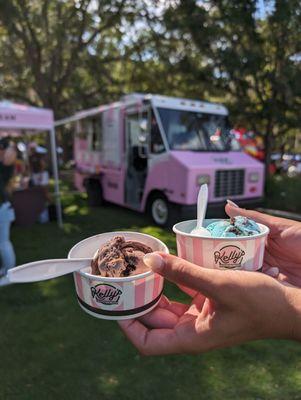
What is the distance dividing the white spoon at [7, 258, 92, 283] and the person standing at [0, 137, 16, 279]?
3227 mm

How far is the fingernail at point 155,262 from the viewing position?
3.82 ft

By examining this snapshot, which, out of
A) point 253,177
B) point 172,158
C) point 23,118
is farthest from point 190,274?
point 253,177

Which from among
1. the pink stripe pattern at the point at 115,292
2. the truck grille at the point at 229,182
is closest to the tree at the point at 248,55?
the truck grille at the point at 229,182


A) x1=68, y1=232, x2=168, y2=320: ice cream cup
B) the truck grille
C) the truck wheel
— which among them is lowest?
the truck wheel

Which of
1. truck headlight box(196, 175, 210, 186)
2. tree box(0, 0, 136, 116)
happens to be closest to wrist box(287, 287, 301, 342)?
truck headlight box(196, 175, 210, 186)

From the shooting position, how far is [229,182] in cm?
643

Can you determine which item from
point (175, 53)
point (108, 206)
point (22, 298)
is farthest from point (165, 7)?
point (22, 298)

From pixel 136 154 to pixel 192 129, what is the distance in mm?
1362

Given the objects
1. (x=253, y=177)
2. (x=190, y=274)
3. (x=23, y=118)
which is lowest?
(x=253, y=177)

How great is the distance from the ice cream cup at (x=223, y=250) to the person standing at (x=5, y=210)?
3381mm

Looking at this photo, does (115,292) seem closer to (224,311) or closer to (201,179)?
(224,311)

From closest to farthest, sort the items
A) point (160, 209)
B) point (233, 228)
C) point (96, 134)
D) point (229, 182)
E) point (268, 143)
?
1. point (233, 228)
2. point (229, 182)
3. point (160, 209)
4. point (96, 134)
5. point (268, 143)

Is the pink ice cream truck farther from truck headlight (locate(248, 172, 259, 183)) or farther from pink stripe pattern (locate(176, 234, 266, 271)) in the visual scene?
pink stripe pattern (locate(176, 234, 266, 271))

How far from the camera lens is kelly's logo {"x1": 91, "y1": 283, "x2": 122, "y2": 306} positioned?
1.19 m
